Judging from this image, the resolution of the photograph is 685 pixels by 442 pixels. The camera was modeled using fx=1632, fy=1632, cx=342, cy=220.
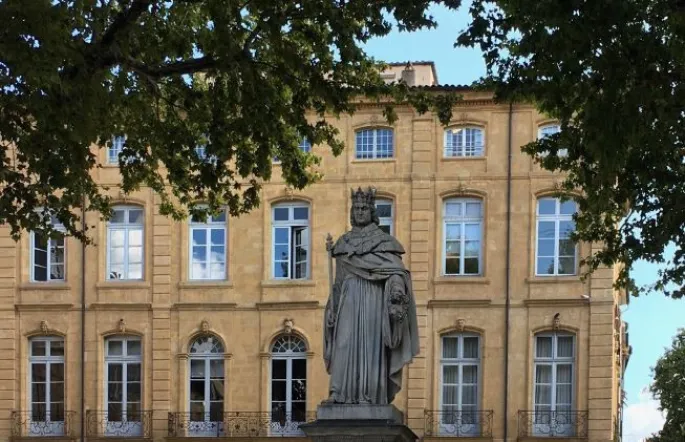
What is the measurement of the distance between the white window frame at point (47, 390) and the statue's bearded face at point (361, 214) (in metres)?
28.5

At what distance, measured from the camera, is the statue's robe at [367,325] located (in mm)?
16625

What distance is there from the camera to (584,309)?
42.3 meters

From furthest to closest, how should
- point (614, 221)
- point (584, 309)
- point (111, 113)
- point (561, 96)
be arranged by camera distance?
1. point (584, 309)
2. point (614, 221)
3. point (111, 113)
4. point (561, 96)

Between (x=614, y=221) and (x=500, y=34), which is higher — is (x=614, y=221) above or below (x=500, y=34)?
below

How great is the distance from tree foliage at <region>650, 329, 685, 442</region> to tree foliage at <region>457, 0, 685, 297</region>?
3028 cm

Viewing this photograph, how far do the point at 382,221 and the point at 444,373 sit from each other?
4374mm

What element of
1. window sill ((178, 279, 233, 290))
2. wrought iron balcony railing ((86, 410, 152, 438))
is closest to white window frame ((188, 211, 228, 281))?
window sill ((178, 279, 233, 290))

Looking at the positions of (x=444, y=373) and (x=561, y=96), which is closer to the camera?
(x=561, y=96)

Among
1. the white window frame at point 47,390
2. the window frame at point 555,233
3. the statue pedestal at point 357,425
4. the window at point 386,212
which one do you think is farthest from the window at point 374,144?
the statue pedestal at point 357,425

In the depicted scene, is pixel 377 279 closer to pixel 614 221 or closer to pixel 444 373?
pixel 614 221

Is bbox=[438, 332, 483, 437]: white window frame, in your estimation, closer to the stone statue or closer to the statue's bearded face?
the stone statue

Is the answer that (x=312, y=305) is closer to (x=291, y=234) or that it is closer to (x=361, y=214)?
(x=291, y=234)

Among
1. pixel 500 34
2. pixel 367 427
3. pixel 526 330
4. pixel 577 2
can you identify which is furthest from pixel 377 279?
pixel 526 330

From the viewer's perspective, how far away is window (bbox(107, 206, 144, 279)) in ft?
147
